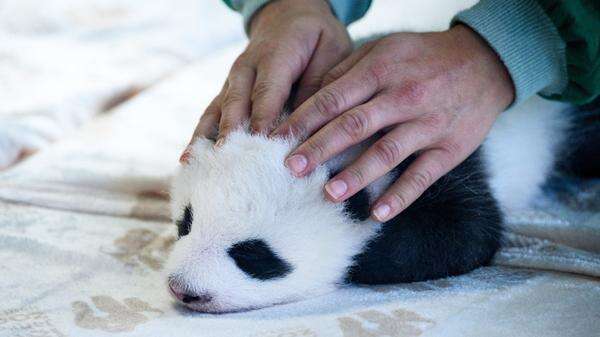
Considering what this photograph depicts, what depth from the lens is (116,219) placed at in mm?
1312

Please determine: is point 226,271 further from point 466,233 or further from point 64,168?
point 64,168

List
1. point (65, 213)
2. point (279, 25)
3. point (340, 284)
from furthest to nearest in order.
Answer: point (65, 213) < point (279, 25) < point (340, 284)

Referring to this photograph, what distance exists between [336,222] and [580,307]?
35 cm

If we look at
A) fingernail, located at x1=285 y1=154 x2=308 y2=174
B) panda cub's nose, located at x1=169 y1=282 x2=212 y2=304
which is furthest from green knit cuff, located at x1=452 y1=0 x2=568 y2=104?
panda cub's nose, located at x1=169 y1=282 x2=212 y2=304

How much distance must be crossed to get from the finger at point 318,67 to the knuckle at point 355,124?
156mm

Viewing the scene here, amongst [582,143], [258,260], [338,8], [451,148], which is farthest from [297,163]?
[582,143]

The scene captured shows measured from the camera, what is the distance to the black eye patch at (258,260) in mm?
930

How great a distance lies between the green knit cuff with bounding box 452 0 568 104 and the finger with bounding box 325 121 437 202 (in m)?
0.18

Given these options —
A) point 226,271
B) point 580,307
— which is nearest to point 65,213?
point 226,271

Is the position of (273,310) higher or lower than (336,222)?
lower

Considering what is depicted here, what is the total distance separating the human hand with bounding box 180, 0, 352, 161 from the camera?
104 cm

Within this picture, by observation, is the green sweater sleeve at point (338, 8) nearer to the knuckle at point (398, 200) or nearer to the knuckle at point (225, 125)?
the knuckle at point (225, 125)

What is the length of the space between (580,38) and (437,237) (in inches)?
→ 14.2

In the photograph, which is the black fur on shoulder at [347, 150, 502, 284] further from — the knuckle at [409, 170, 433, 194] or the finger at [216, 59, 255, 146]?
the finger at [216, 59, 255, 146]
